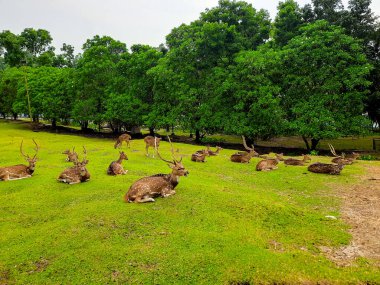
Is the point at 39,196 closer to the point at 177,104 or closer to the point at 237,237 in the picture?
the point at 237,237

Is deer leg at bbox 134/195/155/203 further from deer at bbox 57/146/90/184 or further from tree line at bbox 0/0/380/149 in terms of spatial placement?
tree line at bbox 0/0/380/149

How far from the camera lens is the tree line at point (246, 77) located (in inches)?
1085

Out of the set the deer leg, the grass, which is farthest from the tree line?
the deer leg

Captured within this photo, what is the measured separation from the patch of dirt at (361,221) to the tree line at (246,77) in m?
14.3

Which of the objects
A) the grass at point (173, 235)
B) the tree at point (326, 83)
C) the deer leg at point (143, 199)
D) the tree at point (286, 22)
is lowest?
the grass at point (173, 235)

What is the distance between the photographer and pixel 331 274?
6566 millimetres

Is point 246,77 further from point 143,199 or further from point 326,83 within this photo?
point 143,199

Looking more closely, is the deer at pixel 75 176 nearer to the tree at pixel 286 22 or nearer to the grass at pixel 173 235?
the grass at pixel 173 235

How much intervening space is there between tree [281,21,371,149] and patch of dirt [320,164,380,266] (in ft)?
42.6

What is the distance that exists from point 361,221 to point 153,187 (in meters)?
6.38

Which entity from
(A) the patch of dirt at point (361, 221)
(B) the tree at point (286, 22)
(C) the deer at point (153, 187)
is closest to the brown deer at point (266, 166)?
(A) the patch of dirt at point (361, 221)

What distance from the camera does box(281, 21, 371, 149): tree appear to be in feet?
87.6

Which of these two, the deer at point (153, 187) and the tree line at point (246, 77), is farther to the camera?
the tree line at point (246, 77)

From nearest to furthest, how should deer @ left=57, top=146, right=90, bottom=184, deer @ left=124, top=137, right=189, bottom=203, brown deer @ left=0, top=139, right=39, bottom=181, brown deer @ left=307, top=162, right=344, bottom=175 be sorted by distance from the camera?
deer @ left=124, top=137, right=189, bottom=203 < deer @ left=57, top=146, right=90, bottom=184 < brown deer @ left=0, top=139, right=39, bottom=181 < brown deer @ left=307, top=162, right=344, bottom=175
